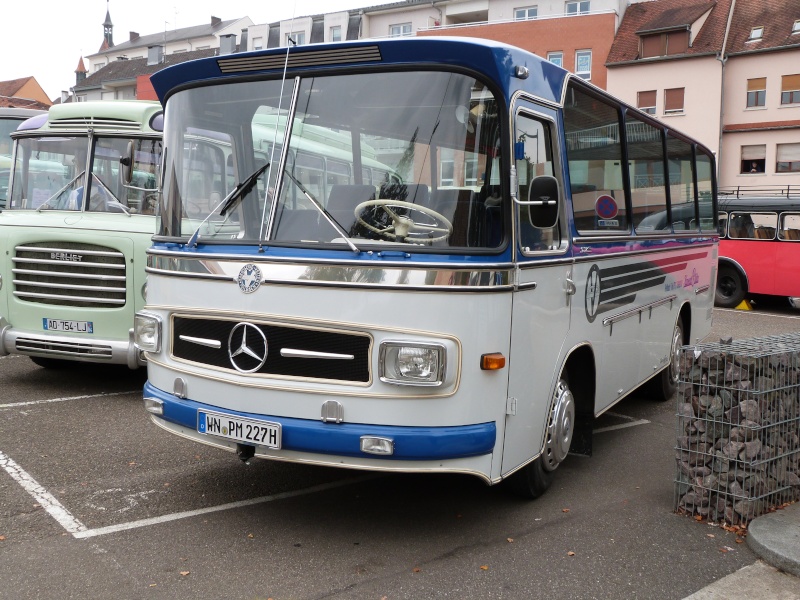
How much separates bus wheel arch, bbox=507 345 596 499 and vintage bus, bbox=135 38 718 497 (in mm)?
34

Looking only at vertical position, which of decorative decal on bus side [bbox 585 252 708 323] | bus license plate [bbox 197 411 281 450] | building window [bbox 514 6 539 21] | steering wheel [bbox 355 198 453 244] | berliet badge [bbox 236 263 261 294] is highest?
building window [bbox 514 6 539 21]

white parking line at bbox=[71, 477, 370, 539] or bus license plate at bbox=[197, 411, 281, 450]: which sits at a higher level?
bus license plate at bbox=[197, 411, 281, 450]

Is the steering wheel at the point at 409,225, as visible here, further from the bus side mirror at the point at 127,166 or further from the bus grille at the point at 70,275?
the bus side mirror at the point at 127,166

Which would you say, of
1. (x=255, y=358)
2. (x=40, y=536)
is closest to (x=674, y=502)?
(x=255, y=358)

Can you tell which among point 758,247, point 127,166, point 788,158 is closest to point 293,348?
point 127,166

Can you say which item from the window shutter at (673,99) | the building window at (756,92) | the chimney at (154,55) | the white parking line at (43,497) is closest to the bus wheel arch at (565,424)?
the white parking line at (43,497)

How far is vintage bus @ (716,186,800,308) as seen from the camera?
66.7 ft

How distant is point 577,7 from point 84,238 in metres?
50.8

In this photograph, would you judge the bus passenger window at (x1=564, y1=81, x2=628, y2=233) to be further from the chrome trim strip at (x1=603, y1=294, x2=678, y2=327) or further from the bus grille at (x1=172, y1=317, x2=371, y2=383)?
the bus grille at (x1=172, y1=317, x2=371, y2=383)

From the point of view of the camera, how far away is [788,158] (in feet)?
137

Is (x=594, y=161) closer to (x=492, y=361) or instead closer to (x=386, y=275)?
(x=492, y=361)

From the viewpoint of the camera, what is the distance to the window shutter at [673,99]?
144 ft

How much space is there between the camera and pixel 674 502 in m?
5.71

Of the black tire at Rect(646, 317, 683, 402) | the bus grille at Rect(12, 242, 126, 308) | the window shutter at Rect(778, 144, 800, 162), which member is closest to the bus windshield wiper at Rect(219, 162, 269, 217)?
the bus grille at Rect(12, 242, 126, 308)
